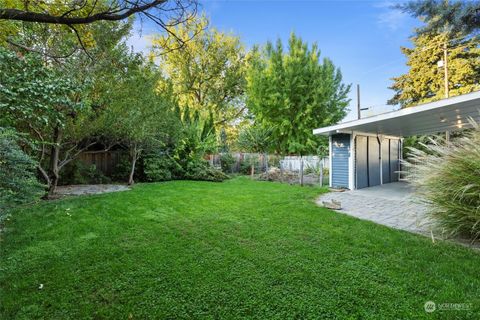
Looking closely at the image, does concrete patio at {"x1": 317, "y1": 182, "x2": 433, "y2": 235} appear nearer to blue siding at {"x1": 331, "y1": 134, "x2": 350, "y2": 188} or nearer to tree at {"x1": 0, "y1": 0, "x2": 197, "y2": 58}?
blue siding at {"x1": 331, "y1": 134, "x2": 350, "y2": 188}

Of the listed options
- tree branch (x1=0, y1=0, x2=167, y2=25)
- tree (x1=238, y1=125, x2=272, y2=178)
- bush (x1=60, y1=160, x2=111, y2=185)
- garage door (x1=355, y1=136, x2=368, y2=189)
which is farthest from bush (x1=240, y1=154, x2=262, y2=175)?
tree branch (x1=0, y1=0, x2=167, y2=25)

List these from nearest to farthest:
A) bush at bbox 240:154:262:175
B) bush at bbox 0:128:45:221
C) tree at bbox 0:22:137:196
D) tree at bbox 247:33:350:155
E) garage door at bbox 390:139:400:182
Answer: bush at bbox 0:128:45:221 < tree at bbox 0:22:137:196 < garage door at bbox 390:139:400:182 < bush at bbox 240:154:262:175 < tree at bbox 247:33:350:155

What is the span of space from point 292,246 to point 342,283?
3.06 feet

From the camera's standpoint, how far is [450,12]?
8945mm

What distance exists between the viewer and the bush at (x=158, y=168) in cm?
959

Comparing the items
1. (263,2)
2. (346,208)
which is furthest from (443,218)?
(263,2)

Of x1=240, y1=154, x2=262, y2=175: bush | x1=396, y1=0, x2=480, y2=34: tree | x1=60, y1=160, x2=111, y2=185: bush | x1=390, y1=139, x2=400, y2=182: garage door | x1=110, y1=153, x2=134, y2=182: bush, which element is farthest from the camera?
x1=240, y1=154, x2=262, y2=175: bush

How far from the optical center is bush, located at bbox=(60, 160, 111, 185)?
8195 millimetres

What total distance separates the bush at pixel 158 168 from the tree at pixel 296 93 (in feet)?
28.3

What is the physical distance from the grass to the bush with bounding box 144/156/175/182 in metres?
5.06

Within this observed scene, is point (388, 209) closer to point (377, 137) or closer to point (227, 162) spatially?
point (377, 137)

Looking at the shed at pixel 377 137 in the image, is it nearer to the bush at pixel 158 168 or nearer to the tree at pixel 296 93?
the bush at pixel 158 168

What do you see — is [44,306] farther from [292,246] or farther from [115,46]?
[115,46]

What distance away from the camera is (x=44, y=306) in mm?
1981
